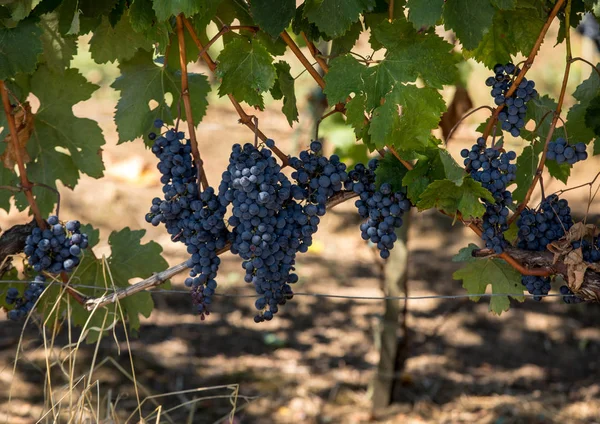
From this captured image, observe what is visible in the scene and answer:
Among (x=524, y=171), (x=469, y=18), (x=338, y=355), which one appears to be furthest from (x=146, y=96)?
(x=338, y=355)

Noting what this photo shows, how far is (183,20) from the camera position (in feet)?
6.33

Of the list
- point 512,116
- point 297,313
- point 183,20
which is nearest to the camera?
point 512,116

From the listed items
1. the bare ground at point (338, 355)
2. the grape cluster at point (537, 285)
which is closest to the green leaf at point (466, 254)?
the grape cluster at point (537, 285)

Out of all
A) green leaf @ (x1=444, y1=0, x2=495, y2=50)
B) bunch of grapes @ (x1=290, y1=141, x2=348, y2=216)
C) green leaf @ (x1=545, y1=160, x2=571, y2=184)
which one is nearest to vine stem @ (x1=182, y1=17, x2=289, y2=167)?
bunch of grapes @ (x1=290, y1=141, x2=348, y2=216)

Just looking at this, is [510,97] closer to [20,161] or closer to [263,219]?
[263,219]

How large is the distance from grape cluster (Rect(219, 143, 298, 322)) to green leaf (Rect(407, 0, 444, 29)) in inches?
18.1

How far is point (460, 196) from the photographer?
5.46 feet

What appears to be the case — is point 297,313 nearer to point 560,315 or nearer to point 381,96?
point 560,315

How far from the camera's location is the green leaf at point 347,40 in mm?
1972

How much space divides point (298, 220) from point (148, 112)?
62 centimetres

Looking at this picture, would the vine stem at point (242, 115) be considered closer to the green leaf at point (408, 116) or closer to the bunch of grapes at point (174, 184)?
the bunch of grapes at point (174, 184)

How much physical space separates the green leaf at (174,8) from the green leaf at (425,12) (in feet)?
1.55

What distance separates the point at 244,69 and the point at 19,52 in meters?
0.58

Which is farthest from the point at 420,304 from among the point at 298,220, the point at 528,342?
the point at 298,220
